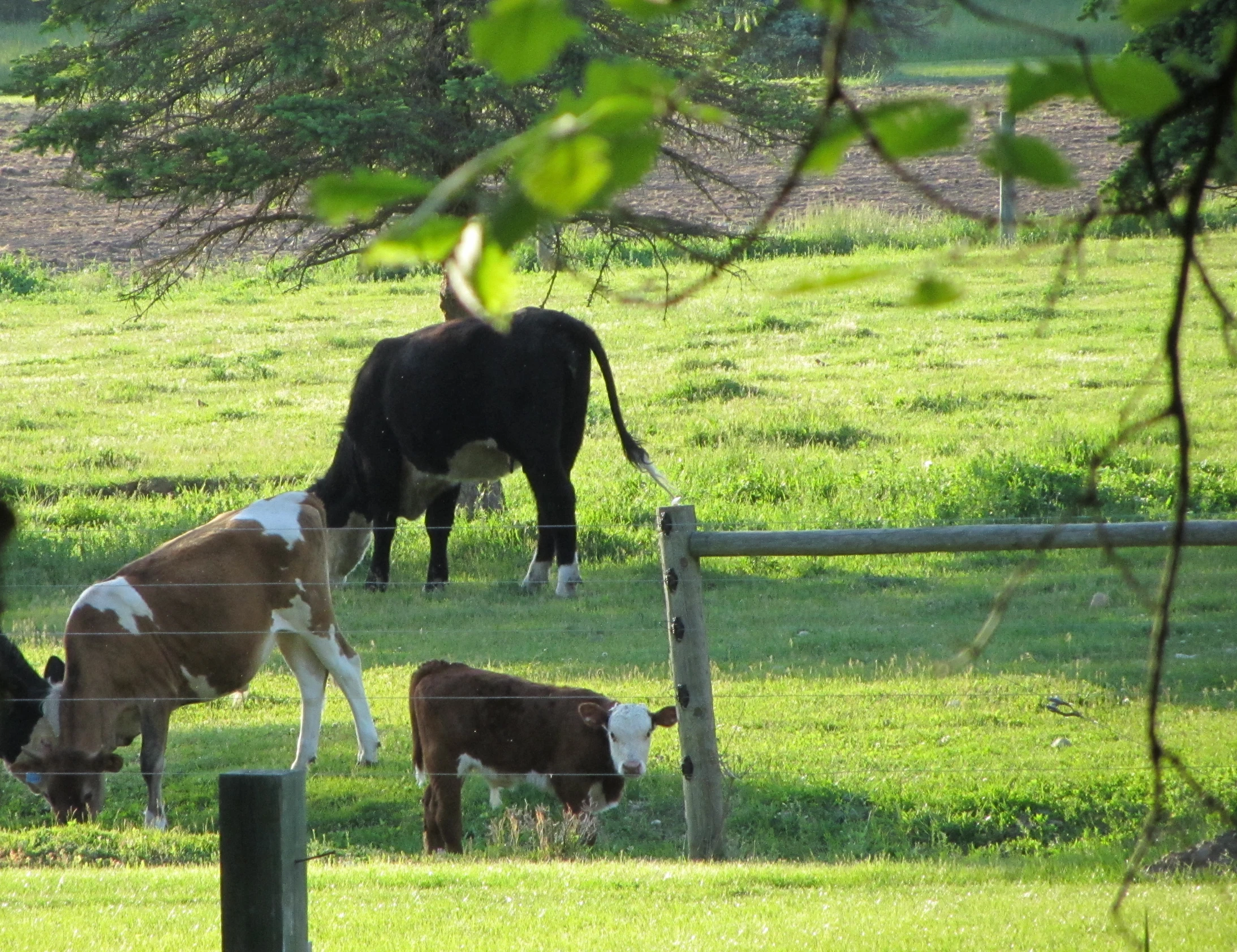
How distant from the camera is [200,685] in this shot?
7.28 meters

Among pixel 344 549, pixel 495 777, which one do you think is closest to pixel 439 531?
pixel 344 549

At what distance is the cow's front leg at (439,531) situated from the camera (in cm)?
1139

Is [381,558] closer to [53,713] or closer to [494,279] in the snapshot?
[53,713]

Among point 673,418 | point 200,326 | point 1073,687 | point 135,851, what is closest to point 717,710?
point 1073,687

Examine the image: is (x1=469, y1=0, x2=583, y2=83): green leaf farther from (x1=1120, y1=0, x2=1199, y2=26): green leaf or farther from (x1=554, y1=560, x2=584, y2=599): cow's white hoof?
(x1=554, y1=560, x2=584, y2=599): cow's white hoof

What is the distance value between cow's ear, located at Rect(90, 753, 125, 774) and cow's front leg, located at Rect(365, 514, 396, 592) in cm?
448

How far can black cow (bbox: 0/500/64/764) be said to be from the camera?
6.89 metres

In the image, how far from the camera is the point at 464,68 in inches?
494

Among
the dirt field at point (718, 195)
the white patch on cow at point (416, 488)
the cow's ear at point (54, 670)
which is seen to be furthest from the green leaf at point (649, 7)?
the dirt field at point (718, 195)

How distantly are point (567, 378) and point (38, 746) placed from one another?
5.08 metres

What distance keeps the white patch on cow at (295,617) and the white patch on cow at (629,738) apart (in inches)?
74.5

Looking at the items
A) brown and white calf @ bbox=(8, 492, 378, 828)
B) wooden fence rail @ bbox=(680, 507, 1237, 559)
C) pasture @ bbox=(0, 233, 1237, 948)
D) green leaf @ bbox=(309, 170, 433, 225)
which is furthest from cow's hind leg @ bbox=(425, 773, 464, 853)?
green leaf @ bbox=(309, 170, 433, 225)

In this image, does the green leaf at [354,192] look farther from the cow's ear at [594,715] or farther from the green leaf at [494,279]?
the cow's ear at [594,715]

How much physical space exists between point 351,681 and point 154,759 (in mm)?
1059
